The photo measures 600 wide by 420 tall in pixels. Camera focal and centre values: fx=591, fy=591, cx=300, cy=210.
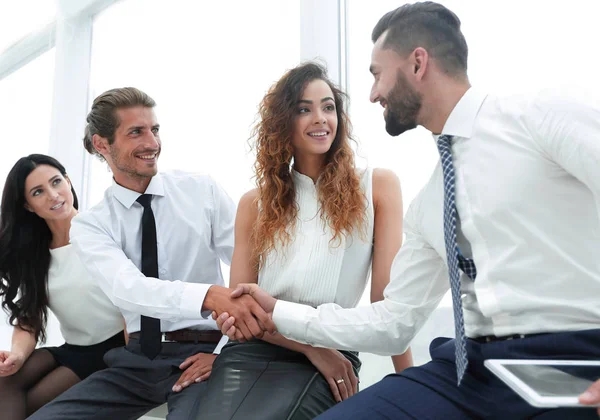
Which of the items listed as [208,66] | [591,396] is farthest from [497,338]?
[208,66]

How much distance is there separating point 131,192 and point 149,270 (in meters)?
0.37

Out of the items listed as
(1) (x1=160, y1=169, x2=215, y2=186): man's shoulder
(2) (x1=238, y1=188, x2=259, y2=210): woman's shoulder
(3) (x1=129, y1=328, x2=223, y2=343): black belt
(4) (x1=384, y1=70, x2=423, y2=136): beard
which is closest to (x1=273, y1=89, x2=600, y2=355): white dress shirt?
(4) (x1=384, y1=70, x2=423, y2=136): beard

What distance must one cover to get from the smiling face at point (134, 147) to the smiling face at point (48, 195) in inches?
15.5

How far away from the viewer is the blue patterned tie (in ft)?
4.58

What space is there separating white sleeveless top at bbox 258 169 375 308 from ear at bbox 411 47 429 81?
1.95ft

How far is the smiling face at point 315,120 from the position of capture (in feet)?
7.00

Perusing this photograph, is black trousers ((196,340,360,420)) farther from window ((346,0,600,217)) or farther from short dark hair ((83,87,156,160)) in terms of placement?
short dark hair ((83,87,156,160))

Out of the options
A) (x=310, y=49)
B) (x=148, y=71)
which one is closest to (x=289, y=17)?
(x=310, y=49)

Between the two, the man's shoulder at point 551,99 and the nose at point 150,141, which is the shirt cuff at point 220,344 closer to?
the nose at point 150,141

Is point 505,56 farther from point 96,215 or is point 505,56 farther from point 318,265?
point 96,215

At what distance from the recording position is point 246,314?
1949 millimetres

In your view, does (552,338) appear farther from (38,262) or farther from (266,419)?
(38,262)

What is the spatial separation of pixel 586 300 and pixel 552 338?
0.12 m

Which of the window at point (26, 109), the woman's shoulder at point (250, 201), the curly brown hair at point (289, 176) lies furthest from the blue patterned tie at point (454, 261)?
the window at point (26, 109)
